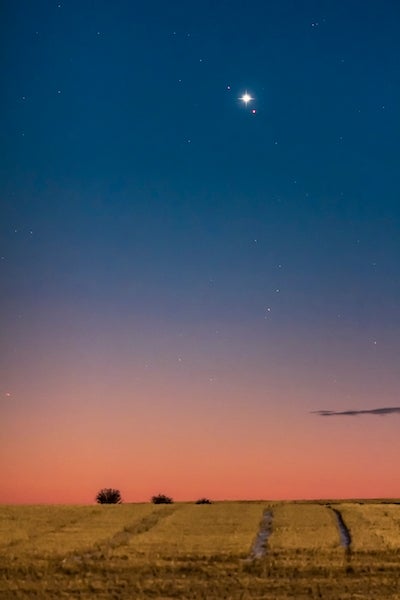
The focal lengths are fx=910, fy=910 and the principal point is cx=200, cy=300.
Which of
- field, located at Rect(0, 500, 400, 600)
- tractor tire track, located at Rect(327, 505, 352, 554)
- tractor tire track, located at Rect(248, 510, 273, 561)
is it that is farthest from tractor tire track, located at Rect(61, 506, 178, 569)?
tractor tire track, located at Rect(327, 505, 352, 554)

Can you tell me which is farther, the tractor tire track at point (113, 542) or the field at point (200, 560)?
the tractor tire track at point (113, 542)

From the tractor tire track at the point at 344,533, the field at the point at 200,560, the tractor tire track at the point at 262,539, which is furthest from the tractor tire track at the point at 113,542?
the tractor tire track at the point at 344,533

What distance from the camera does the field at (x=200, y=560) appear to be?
30.8 meters

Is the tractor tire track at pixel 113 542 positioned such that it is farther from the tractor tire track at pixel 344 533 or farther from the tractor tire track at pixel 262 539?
the tractor tire track at pixel 344 533

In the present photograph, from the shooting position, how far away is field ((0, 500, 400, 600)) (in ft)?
101

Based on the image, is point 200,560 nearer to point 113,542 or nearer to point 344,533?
point 113,542

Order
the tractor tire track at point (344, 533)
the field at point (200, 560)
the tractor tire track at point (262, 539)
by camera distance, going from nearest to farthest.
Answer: the field at point (200, 560) < the tractor tire track at point (262, 539) < the tractor tire track at point (344, 533)

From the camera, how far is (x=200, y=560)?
36.4 metres

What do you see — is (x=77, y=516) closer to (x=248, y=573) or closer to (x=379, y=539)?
(x=379, y=539)

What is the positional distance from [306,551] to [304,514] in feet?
89.6

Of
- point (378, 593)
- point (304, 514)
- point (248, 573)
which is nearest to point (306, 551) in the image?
point (248, 573)

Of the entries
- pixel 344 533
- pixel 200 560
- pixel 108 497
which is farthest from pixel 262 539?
pixel 108 497

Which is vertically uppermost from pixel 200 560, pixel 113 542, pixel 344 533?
pixel 344 533

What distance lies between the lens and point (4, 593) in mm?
30859
